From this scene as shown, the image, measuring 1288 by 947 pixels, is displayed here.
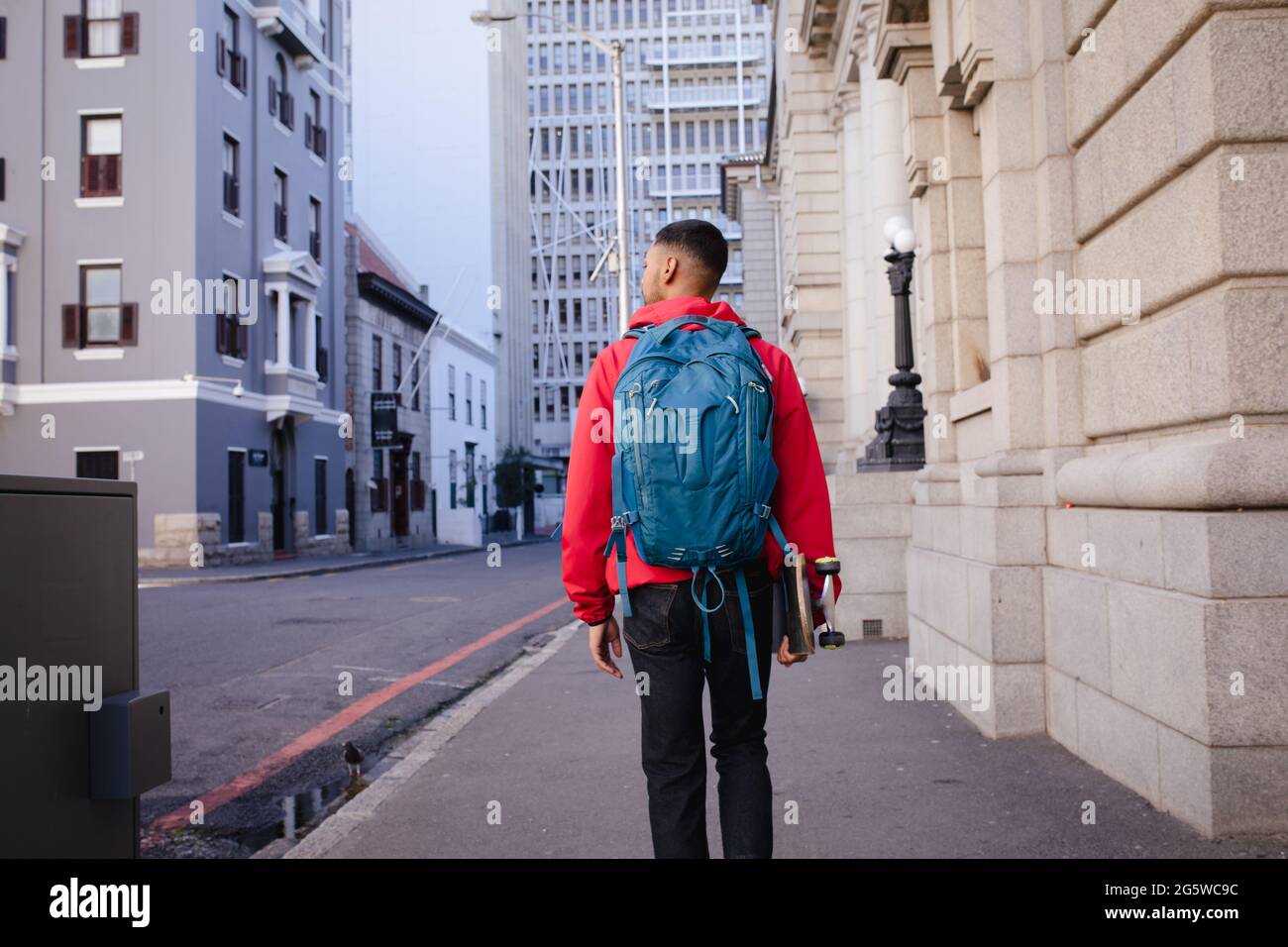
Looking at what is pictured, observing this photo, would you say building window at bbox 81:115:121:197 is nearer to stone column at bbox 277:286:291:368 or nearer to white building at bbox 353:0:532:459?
stone column at bbox 277:286:291:368

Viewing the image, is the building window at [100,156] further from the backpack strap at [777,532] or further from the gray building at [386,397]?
the backpack strap at [777,532]

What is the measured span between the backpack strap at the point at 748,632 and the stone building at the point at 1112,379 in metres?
1.93

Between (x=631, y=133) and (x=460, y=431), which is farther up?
(x=631, y=133)

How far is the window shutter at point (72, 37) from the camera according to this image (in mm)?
27391

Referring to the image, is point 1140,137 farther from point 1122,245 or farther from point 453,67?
point 453,67

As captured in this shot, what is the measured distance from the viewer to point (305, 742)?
693 centimetres

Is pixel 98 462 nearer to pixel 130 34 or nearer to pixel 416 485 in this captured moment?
pixel 130 34

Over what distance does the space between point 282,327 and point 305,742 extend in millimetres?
26166

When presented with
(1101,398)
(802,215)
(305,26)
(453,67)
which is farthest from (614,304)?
(1101,398)

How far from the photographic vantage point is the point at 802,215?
58.0ft

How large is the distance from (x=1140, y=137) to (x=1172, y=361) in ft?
3.44

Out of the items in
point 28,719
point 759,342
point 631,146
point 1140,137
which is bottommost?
point 28,719

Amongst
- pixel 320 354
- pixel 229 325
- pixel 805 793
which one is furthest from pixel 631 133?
pixel 805 793

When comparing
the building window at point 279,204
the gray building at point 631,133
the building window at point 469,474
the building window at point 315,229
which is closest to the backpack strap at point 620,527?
the building window at point 279,204
